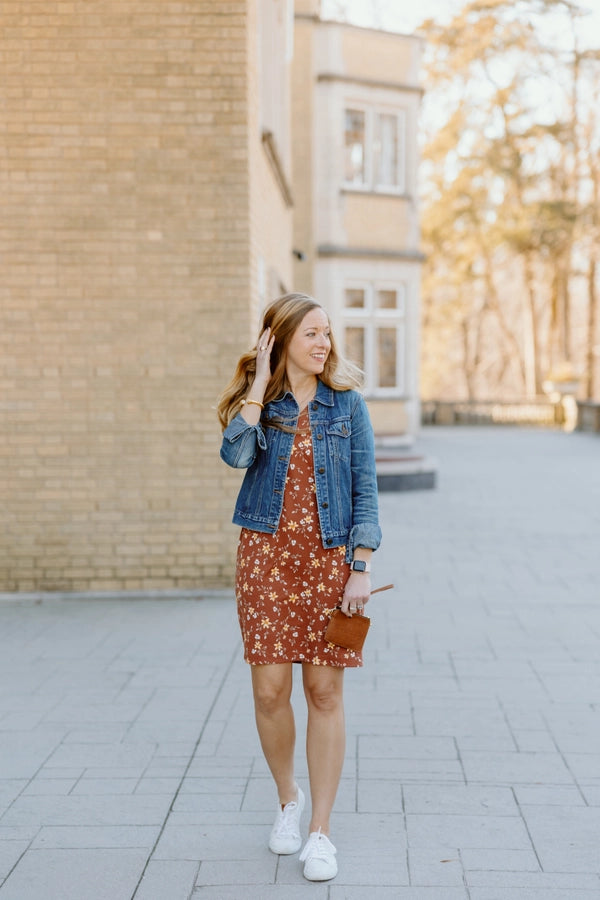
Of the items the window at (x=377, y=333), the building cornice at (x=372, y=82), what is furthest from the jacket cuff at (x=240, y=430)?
the building cornice at (x=372, y=82)

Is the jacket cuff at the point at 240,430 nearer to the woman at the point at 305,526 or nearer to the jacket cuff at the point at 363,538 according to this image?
the woman at the point at 305,526

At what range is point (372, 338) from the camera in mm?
21609

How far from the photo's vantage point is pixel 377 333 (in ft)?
71.2

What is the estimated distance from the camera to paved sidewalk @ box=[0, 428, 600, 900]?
11.0 feet

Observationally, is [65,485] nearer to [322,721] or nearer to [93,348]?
[93,348]

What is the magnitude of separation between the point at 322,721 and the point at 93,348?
4.37 metres

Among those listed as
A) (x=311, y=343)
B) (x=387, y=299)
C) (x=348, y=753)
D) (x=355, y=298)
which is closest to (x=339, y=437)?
(x=311, y=343)

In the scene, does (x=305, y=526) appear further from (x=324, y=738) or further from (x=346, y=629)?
(x=324, y=738)

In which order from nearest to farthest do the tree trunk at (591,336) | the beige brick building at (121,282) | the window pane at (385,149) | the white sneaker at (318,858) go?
1. the white sneaker at (318,858)
2. the beige brick building at (121,282)
3. the window pane at (385,149)
4. the tree trunk at (591,336)

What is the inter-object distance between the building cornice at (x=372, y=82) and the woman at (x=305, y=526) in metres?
18.2

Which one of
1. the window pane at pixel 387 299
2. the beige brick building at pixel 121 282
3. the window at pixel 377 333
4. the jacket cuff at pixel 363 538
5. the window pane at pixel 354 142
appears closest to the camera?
the jacket cuff at pixel 363 538

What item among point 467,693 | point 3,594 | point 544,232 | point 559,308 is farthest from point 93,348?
point 559,308

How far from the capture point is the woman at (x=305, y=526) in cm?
341

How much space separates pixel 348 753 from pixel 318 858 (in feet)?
3.65
